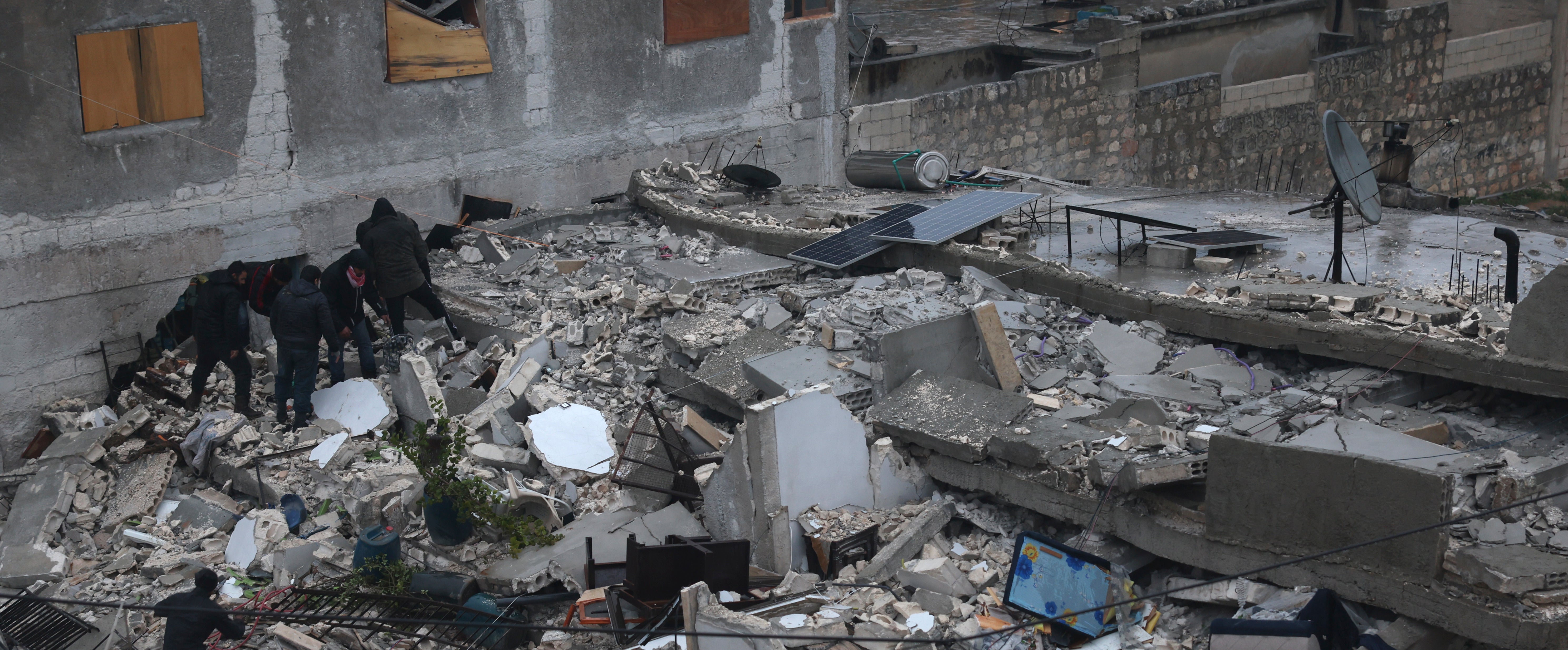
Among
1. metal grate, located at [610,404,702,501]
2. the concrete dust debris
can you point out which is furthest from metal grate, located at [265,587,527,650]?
the concrete dust debris

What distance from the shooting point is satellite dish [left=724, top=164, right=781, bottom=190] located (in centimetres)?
1456

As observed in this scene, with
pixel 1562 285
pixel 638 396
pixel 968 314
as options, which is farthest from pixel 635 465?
pixel 1562 285

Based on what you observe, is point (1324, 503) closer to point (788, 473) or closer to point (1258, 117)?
point (788, 473)

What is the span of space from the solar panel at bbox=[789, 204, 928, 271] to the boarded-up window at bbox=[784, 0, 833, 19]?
621 cm

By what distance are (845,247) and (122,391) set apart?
22.7 ft

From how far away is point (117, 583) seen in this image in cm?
930

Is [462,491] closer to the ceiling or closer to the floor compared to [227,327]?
closer to the floor

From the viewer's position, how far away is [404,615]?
27.7 feet

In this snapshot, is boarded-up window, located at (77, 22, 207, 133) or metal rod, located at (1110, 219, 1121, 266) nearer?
metal rod, located at (1110, 219, 1121, 266)

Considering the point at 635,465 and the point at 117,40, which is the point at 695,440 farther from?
the point at 117,40

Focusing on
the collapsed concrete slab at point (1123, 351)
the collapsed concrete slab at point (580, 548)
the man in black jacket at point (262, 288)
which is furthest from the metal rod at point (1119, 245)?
the man in black jacket at point (262, 288)

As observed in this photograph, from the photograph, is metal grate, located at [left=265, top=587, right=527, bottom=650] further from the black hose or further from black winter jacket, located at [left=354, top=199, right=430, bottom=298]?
the black hose

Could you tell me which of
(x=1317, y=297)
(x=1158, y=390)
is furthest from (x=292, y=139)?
(x=1317, y=297)

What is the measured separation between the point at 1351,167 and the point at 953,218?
11.0 feet
